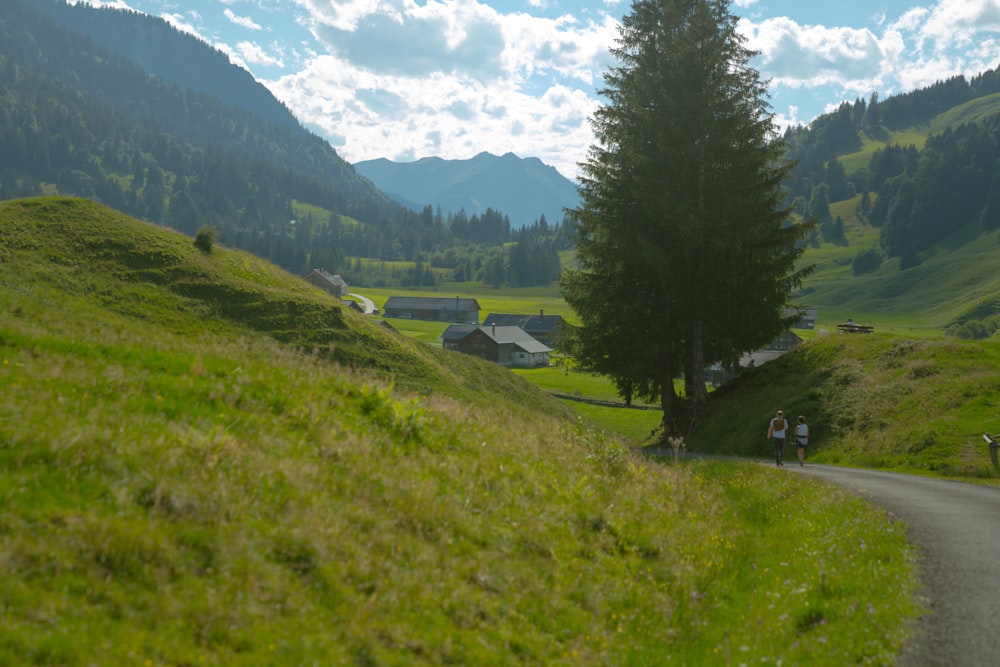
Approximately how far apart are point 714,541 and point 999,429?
17.8m

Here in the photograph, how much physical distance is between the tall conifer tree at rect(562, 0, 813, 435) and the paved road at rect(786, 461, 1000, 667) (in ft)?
50.4

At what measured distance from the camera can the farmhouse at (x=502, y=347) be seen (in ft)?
427

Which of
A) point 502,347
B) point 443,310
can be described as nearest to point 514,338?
point 502,347

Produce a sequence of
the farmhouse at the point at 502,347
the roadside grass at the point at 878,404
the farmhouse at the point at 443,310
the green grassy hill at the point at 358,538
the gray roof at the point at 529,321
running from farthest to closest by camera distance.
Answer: the farmhouse at the point at 443,310, the gray roof at the point at 529,321, the farmhouse at the point at 502,347, the roadside grass at the point at 878,404, the green grassy hill at the point at 358,538

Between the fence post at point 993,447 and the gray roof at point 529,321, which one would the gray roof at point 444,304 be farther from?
the fence post at point 993,447

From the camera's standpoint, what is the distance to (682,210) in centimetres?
3108

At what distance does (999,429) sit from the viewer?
2353 centimetres

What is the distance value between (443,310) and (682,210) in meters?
164

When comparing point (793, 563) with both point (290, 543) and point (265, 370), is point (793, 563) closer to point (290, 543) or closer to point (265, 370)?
point (290, 543)

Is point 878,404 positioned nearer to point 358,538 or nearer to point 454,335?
point 358,538

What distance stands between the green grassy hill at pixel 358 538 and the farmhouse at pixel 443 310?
17501cm

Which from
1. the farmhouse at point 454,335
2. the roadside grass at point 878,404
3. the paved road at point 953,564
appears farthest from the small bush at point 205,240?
the farmhouse at point 454,335

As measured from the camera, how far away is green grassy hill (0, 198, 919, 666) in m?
5.71

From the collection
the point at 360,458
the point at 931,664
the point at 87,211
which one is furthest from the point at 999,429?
the point at 87,211
